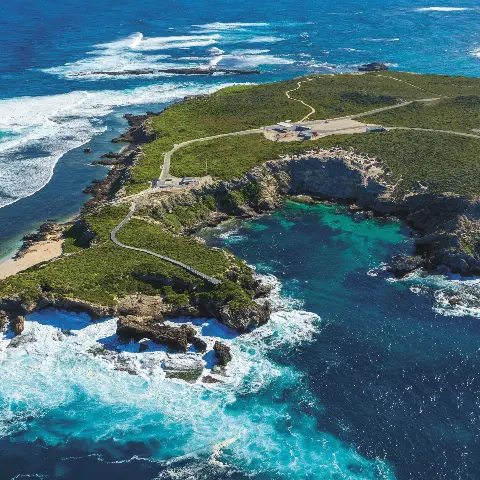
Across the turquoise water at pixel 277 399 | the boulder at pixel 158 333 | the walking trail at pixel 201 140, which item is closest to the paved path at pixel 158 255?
the walking trail at pixel 201 140

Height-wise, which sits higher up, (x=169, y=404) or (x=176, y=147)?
(x=176, y=147)

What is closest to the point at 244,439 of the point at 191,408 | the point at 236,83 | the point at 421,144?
the point at 191,408

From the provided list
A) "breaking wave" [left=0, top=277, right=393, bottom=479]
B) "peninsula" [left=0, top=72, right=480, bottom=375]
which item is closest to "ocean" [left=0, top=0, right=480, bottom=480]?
"breaking wave" [left=0, top=277, right=393, bottom=479]

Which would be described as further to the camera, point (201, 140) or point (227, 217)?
point (201, 140)

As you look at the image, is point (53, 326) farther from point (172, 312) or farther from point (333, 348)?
point (333, 348)

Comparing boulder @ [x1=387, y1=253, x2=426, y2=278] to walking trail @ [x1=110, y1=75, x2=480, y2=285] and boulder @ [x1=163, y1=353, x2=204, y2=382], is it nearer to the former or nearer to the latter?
walking trail @ [x1=110, y1=75, x2=480, y2=285]

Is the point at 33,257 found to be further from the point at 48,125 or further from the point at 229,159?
the point at 48,125

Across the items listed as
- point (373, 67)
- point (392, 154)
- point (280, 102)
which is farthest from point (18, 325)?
point (373, 67)
